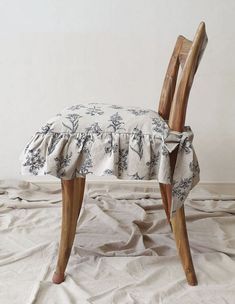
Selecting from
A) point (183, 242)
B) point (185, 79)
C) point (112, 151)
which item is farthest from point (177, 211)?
point (185, 79)

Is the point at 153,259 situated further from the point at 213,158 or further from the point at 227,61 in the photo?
the point at 227,61

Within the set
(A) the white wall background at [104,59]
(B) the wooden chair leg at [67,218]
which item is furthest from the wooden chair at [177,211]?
(A) the white wall background at [104,59]

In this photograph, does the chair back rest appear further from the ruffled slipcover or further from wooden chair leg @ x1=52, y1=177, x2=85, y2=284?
wooden chair leg @ x1=52, y1=177, x2=85, y2=284

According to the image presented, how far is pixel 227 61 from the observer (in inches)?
65.7

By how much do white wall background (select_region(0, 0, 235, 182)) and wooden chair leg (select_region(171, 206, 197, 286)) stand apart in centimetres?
82

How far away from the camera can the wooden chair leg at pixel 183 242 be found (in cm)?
99

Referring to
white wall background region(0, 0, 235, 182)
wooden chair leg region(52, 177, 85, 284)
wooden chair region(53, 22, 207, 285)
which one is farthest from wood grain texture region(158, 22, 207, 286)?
white wall background region(0, 0, 235, 182)

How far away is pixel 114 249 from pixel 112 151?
395 millimetres

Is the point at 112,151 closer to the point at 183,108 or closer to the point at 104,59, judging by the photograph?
the point at 183,108

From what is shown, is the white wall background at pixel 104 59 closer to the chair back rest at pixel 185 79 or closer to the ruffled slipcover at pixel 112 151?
the chair back rest at pixel 185 79

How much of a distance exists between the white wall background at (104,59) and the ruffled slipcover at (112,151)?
74 cm

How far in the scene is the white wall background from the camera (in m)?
1.61

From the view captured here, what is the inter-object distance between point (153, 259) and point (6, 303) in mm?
434

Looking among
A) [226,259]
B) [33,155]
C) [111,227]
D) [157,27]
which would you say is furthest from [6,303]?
[157,27]
